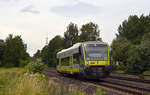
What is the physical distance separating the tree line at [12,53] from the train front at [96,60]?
2117cm

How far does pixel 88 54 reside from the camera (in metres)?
18.6

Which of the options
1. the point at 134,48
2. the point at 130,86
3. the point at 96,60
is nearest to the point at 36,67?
the point at 96,60

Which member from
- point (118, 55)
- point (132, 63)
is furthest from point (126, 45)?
point (132, 63)

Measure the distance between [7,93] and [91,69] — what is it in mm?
10920

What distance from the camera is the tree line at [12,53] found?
38.5 m

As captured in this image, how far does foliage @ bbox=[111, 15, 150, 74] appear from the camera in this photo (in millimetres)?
31250

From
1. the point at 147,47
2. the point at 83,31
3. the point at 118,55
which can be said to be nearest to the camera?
the point at 147,47

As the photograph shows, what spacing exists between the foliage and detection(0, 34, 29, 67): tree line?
16.5 meters

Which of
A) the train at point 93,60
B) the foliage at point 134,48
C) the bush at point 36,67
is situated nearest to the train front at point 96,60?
the train at point 93,60

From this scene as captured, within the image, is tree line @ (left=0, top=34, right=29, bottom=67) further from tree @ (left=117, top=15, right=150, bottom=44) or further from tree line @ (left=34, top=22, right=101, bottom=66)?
tree @ (left=117, top=15, right=150, bottom=44)

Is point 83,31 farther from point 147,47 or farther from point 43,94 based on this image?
point 43,94

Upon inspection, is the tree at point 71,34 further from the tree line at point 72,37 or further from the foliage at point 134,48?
the foliage at point 134,48

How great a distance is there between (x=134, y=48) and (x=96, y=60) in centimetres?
1868

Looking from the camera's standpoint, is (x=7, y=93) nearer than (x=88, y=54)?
Yes
